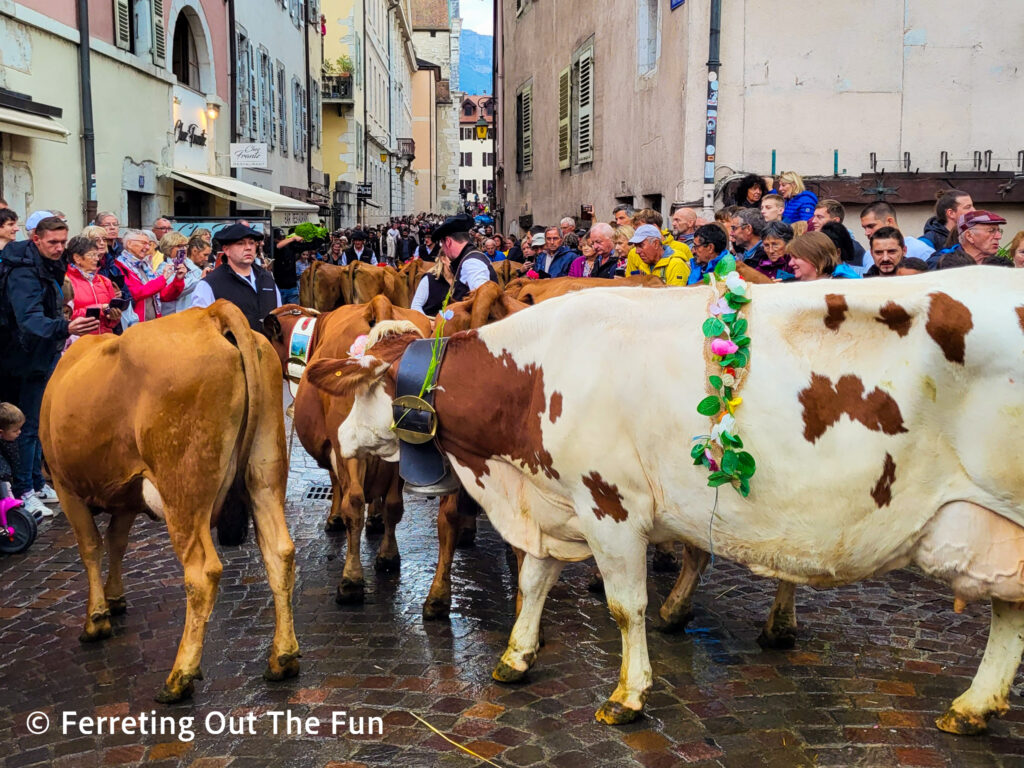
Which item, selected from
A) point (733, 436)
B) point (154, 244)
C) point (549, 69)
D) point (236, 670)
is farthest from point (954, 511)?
point (549, 69)

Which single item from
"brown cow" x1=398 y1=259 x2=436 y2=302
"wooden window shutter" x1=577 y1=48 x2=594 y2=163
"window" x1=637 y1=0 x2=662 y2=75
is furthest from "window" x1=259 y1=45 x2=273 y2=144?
"window" x1=637 y1=0 x2=662 y2=75

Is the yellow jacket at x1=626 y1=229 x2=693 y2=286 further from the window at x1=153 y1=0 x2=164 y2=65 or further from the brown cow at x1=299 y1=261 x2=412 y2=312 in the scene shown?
the window at x1=153 y1=0 x2=164 y2=65

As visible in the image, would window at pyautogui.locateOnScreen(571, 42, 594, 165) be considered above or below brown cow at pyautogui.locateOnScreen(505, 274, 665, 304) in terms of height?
above

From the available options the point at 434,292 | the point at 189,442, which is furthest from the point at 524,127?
the point at 189,442

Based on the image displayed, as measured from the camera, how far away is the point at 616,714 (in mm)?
4527

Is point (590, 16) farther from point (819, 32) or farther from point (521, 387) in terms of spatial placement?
point (521, 387)

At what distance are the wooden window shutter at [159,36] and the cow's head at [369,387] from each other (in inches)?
608

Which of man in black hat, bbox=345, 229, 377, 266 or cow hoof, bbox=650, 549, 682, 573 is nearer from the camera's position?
cow hoof, bbox=650, 549, 682, 573

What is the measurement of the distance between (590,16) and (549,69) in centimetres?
479

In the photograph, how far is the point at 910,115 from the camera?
1245 centimetres

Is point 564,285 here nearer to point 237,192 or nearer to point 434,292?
point 434,292

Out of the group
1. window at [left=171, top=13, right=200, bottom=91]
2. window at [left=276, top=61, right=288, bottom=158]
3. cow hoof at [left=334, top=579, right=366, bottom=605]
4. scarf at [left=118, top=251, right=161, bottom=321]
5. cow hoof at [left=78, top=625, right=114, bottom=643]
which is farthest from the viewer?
window at [left=276, top=61, right=288, bottom=158]

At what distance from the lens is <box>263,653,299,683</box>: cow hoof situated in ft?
16.4

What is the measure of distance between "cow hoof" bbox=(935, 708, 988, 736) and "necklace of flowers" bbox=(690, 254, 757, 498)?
51.0 inches
